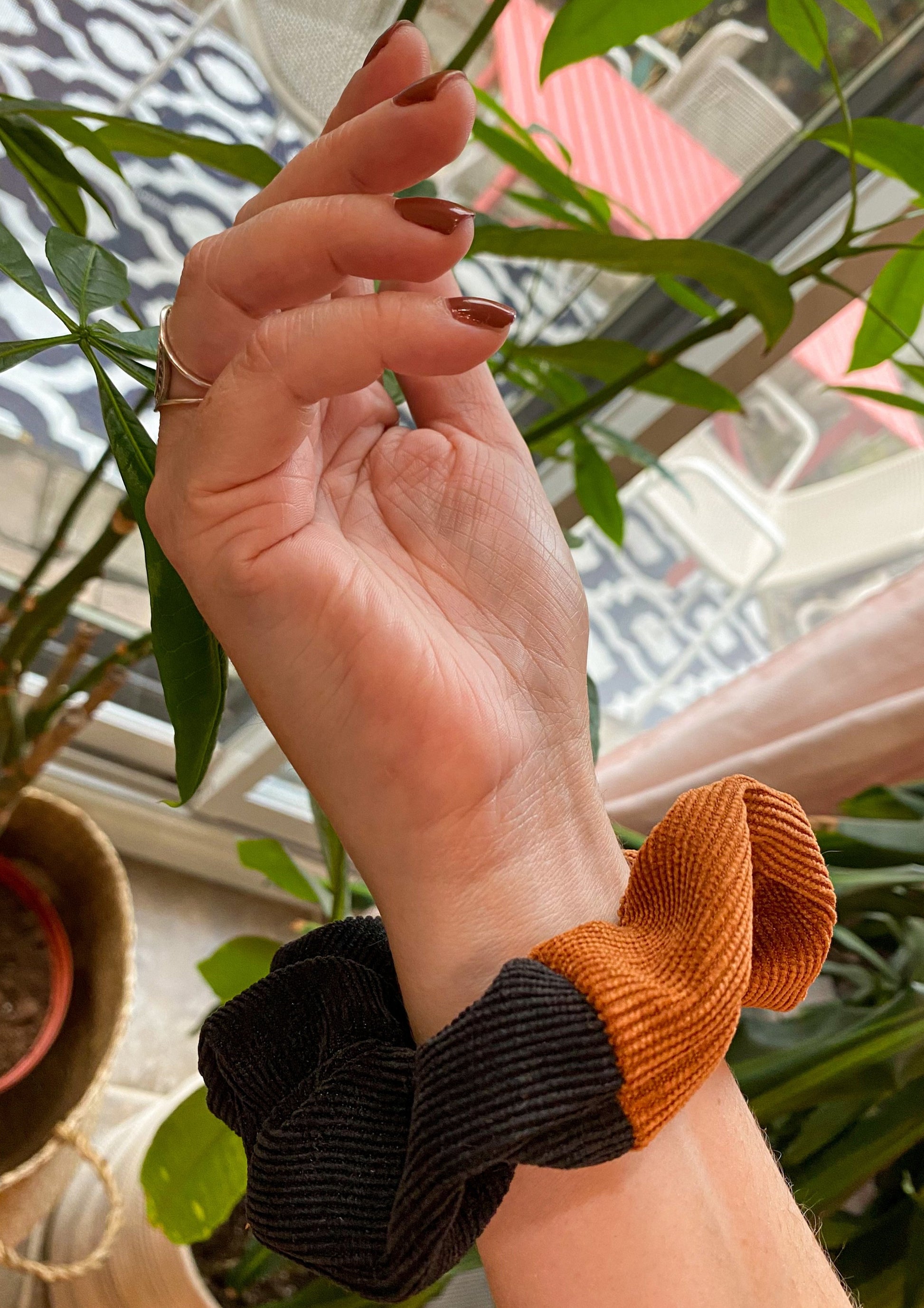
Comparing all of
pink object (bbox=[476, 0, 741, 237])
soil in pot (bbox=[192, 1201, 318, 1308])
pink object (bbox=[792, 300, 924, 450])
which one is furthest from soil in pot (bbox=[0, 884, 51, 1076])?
pink object (bbox=[792, 300, 924, 450])

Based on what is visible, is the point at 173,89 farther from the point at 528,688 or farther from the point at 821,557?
the point at 821,557

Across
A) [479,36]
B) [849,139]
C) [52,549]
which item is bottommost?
[52,549]

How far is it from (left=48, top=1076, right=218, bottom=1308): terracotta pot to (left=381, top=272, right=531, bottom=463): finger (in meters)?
0.63

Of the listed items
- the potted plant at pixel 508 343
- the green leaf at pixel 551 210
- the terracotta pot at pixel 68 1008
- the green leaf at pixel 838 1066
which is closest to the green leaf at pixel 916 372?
the potted plant at pixel 508 343

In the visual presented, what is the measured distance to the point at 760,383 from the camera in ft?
4.79

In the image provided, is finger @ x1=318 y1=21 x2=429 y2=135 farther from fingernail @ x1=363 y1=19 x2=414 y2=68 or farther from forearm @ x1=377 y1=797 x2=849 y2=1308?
forearm @ x1=377 y1=797 x2=849 y2=1308

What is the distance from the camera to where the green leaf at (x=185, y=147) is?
1.57ft

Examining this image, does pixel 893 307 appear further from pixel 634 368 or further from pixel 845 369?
pixel 845 369

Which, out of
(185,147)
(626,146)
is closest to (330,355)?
(185,147)

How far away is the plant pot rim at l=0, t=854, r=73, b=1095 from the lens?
30.8 inches

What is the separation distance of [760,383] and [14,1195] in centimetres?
138

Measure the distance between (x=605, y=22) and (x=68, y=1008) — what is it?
34.7 inches

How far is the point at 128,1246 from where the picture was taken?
0.80 meters

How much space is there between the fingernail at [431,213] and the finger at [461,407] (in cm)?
16
